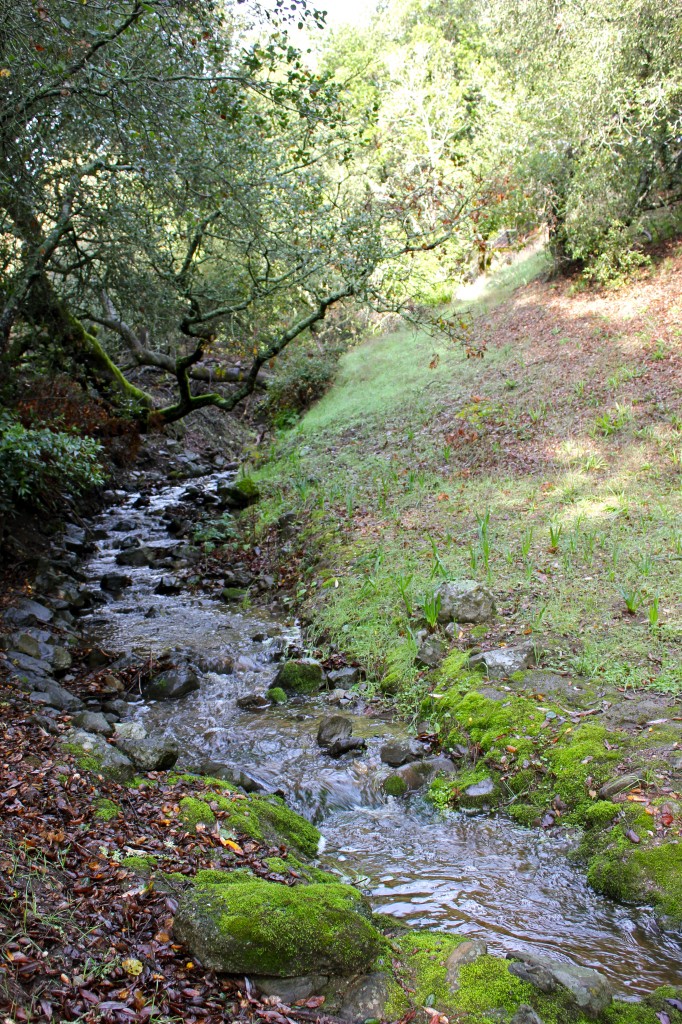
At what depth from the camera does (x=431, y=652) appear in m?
6.53

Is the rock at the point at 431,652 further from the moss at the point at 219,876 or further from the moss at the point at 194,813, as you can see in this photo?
the moss at the point at 219,876

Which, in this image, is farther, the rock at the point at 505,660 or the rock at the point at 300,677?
the rock at the point at 300,677

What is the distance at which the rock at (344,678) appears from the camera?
6.84m

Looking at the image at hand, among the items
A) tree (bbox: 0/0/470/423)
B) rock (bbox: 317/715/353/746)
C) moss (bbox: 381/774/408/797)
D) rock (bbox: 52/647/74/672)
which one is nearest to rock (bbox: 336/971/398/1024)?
moss (bbox: 381/774/408/797)

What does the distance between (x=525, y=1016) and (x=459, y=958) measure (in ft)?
1.21

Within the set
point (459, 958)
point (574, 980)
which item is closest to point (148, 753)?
point (459, 958)

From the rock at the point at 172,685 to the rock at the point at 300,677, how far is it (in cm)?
84

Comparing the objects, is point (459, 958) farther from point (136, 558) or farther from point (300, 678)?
point (136, 558)

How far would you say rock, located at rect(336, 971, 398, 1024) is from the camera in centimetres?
278

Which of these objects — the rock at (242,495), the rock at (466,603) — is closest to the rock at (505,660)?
the rock at (466,603)

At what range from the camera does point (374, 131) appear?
24875mm

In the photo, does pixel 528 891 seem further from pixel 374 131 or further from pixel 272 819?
pixel 374 131

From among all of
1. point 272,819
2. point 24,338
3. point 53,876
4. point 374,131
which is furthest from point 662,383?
point 374,131

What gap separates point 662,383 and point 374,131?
18.8 metres
